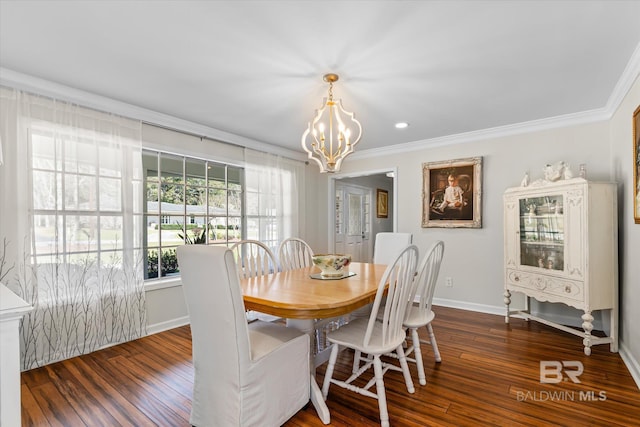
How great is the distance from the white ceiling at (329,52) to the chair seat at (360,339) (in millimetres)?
1780

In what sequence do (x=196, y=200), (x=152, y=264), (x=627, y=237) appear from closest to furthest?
(x=627, y=237) < (x=152, y=264) < (x=196, y=200)

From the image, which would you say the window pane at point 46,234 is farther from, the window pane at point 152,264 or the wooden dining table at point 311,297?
the wooden dining table at point 311,297

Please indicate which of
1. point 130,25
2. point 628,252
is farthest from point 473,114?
point 130,25

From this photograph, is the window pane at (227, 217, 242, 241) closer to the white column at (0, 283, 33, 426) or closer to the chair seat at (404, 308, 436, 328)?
the chair seat at (404, 308, 436, 328)

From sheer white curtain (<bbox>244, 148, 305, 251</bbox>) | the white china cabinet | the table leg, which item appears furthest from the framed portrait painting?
the table leg

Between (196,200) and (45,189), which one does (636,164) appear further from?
(45,189)

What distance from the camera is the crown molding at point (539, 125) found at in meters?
2.34

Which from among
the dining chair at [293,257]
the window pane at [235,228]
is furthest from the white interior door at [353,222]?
the dining chair at [293,257]

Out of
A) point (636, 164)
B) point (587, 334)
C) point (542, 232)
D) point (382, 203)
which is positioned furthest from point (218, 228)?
point (382, 203)

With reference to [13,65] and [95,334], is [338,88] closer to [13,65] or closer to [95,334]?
[13,65]

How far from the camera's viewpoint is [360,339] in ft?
6.22

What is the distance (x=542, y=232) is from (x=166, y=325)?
400 cm

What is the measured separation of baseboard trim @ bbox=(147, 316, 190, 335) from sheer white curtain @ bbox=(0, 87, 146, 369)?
12cm

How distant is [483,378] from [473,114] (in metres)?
2.45
